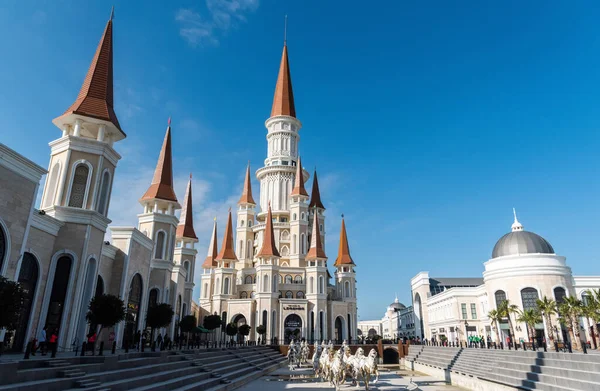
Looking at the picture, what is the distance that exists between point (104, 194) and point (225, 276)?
37011 mm

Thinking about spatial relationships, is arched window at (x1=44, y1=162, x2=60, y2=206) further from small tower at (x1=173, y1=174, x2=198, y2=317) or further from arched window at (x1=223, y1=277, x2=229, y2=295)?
arched window at (x1=223, y1=277, x2=229, y2=295)

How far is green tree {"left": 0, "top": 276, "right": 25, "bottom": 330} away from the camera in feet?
37.8

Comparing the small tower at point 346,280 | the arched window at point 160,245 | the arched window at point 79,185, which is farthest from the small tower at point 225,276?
the arched window at point 79,185

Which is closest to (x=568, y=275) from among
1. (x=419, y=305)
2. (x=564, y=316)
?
(x=564, y=316)

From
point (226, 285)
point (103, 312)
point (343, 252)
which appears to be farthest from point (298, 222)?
point (103, 312)

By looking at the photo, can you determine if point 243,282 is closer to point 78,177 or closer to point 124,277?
point 124,277

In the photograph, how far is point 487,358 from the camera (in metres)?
27.5

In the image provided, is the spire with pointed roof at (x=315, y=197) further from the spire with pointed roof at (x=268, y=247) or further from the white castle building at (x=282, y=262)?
the spire with pointed roof at (x=268, y=247)

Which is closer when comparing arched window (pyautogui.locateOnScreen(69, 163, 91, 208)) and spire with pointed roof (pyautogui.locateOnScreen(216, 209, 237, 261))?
arched window (pyautogui.locateOnScreen(69, 163, 91, 208))

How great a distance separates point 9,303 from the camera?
38.5ft

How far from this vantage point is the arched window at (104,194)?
2264 cm

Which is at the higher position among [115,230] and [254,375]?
[115,230]

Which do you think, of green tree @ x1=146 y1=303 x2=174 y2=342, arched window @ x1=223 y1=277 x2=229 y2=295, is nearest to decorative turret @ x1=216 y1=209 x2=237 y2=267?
arched window @ x1=223 y1=277 x2=229 y2=295

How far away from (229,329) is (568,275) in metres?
38.1
